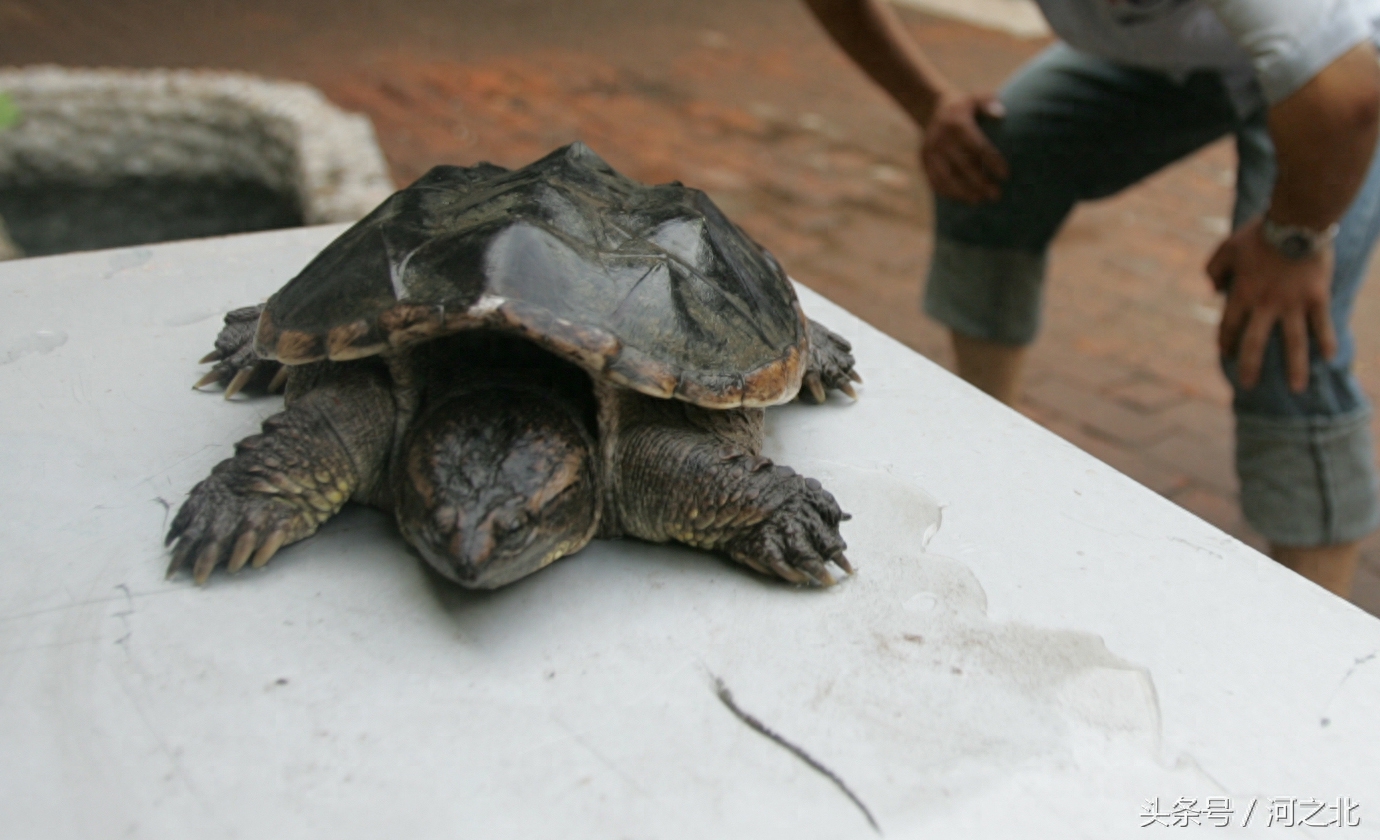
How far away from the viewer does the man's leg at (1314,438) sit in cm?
206

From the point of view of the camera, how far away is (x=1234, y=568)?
1.42m

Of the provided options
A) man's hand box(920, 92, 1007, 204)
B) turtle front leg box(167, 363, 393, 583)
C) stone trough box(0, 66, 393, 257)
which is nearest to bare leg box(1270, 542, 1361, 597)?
man's hand box(920, 92, 1007, 204)

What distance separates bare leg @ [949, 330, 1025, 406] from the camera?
2854 millimetres

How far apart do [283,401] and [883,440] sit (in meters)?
0.97

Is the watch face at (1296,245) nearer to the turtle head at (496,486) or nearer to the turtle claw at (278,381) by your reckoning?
the turtle head at (496,486)

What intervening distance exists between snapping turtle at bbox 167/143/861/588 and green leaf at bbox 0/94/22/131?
1.94m

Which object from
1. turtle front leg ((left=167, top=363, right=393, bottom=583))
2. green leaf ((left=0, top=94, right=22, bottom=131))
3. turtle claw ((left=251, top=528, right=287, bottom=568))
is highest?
turtle front leg ((left=167, top=363, right=393, bottom=583))

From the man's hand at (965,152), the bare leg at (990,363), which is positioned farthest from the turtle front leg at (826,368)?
the bare leg at (990,363)

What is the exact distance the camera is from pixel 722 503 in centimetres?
133

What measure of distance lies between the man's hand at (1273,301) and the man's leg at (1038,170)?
43 centimetres

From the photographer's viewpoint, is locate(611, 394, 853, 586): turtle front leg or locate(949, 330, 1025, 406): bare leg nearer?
locate(611, 394, 853, 586): turtle front leg

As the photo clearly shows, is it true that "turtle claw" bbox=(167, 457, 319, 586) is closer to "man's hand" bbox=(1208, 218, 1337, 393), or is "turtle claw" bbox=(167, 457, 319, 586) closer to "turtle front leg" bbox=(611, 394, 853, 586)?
"turtle front leg" bbox=(611, 394, 853, 586)

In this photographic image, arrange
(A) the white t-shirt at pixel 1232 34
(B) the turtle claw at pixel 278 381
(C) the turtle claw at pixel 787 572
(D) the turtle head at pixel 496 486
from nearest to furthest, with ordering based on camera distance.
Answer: (D) the turtle head at pixel 496 486, (C) the turtle claw at pixel 787 572, (B) the turtle claw at pixel 278 381, (A) the white t-shirt at pixel 1232 34

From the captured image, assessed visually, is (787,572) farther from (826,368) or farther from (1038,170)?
(1038,170)
